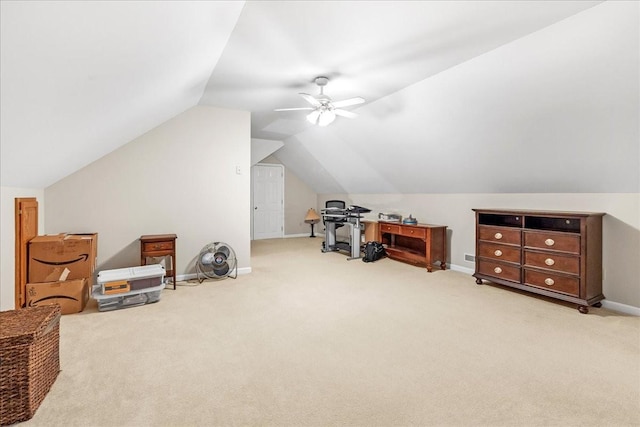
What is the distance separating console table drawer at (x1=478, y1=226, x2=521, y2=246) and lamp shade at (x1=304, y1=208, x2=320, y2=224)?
5179mm

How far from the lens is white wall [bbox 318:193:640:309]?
10.7ft

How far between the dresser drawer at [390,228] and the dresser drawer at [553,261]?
6.97ft

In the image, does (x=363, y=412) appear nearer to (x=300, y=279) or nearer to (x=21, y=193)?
(x=300, y=279)

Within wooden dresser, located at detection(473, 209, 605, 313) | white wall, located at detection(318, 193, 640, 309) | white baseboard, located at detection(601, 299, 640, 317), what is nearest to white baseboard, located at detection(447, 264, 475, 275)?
white wall, located at detection(318, 193, 640, 309)

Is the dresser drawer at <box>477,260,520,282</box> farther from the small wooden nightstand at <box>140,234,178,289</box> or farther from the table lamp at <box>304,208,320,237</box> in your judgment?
the table lamp at <box>304,208,320,237</box>

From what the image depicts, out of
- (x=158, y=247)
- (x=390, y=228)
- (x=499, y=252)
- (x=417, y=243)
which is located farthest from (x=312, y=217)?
(x=499, y=252)

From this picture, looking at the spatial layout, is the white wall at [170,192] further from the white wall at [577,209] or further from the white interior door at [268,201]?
the white interior door at [268,201]

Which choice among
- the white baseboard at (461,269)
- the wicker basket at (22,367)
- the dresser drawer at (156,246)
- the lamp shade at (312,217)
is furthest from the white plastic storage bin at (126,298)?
the lamp shade at (312,217)

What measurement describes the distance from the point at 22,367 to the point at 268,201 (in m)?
6.95

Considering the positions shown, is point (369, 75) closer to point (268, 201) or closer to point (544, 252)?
point (544, 252)

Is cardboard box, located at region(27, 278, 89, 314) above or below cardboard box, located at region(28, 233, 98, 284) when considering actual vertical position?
below

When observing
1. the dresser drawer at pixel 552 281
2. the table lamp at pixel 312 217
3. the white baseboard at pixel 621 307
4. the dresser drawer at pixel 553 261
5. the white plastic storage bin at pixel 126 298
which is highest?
the table lamp at pixel 312 217

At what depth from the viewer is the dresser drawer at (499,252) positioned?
380cm

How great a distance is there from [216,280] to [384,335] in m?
2.65
